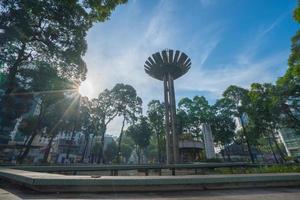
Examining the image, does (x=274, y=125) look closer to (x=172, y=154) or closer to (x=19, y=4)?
(x=172, y=154)

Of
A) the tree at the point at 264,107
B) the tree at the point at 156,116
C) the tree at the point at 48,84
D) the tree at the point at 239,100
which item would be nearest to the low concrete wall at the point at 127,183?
the tree at the point at 48,84

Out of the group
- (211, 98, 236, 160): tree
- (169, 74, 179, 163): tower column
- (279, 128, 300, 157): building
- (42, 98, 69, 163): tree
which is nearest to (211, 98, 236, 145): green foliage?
(211, 98, 236, 160): tree

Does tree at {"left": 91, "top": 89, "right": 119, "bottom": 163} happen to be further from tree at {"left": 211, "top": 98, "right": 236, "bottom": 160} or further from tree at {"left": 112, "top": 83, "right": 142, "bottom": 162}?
tree at {"left": 211, "top": 98, "right": 236, "bottom": 160}

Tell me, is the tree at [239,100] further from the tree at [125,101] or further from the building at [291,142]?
the building at [291,142]

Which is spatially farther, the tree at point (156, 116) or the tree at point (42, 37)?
the tree at point (156, 116)

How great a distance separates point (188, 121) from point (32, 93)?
3067cm

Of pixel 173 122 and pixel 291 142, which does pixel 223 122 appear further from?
pixel 291 142

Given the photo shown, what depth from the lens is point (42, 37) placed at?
44.7 feet

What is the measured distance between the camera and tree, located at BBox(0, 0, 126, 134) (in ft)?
36.5

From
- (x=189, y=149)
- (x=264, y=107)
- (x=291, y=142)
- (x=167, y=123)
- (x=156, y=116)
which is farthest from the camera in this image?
(x=291, y=142)

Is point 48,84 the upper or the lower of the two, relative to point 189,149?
upper

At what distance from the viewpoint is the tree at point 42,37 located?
11.1 m

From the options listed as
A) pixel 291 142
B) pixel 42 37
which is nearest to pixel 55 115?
pixel 42 37

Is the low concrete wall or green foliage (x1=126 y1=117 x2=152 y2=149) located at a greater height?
green foliage (x1=126 y1=117 x2=152 y2=149)
